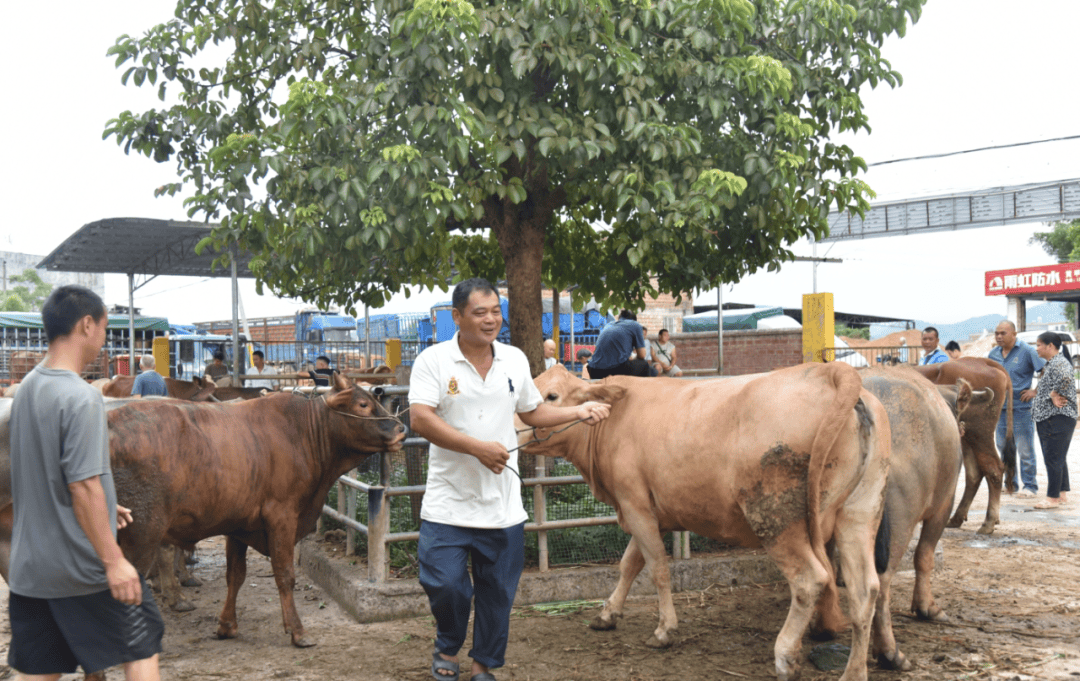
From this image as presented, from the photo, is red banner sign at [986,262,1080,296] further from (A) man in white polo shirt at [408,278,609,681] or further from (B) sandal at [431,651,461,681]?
(B) sandal at [431,651,461,681]

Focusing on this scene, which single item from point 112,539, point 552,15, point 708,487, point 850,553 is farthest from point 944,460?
point 112,539

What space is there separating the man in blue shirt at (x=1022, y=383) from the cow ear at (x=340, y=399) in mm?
7202

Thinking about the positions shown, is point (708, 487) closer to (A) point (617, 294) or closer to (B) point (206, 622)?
(B) point (206, 622)

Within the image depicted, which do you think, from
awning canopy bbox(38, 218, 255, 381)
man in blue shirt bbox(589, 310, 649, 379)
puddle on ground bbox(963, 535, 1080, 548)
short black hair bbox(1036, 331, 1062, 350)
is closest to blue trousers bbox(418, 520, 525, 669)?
man in blue shirt bbox(589, 310, 649, 379)

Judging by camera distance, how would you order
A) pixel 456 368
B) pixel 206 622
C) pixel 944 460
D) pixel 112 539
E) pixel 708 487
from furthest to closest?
pixel 206 622 < pixel 944 460 < pixel 708 487 < pixel 456 368 < pixel 112 539

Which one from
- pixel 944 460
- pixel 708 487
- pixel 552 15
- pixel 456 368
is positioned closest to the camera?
pixel 456 368

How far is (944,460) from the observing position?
4.96 meters

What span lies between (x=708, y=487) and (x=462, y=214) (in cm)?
249

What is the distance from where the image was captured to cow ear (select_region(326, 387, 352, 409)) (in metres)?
5.23

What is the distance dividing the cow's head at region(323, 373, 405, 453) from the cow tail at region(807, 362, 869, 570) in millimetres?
2387

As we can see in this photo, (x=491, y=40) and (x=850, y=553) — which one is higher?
(x=491, y=40)

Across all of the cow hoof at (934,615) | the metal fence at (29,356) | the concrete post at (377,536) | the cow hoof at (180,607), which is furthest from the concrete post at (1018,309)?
the cow hoof at (180,607)

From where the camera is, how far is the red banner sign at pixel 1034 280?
30138 mm

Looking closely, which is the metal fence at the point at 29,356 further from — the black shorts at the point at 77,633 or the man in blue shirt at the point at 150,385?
the black shorts at the point at 77,633
